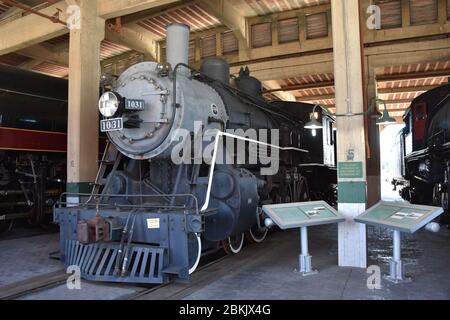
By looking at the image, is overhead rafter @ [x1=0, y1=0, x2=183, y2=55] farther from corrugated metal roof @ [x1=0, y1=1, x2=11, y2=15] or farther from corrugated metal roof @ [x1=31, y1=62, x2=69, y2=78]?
corrugated metal roof @ [x1=31, y1=62, x2=69, y2=78]

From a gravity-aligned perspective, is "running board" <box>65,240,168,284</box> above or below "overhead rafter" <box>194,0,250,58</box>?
below

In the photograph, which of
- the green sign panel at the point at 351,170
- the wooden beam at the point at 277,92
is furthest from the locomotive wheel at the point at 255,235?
the wooden beam at the point at 277,92

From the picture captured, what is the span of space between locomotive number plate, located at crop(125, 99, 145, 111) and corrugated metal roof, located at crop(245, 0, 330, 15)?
24.0 ft

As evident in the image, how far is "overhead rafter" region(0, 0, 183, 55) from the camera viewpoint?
7.68m

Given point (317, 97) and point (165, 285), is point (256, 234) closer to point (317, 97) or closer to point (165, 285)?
A: point (165, 285)

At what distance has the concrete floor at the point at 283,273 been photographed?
14.0 ft

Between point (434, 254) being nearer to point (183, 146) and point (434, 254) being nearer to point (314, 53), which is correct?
point (183, 146)

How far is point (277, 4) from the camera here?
455 inches

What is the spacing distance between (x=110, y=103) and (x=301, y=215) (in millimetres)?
2778

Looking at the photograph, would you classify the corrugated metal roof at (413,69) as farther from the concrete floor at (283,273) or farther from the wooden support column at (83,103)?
the wooden support column at (83,103)

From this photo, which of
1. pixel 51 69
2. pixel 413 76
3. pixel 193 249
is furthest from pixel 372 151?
pixel 51 69

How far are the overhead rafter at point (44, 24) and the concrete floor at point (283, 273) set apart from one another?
4.40 metres

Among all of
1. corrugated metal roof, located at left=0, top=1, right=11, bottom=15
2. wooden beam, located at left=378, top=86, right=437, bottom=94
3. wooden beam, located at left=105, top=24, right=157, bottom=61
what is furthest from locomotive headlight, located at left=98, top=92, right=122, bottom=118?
wooden beam, located at left=378, top=86, right=437, bottom=94
